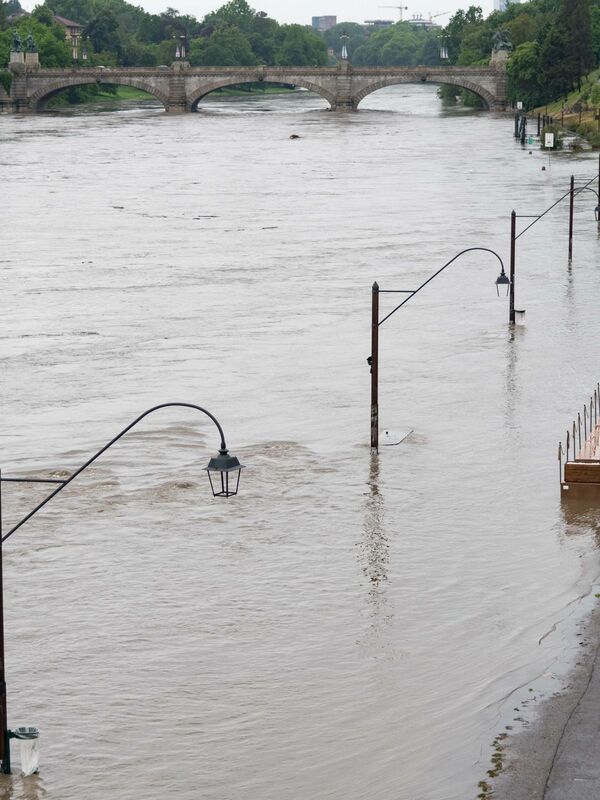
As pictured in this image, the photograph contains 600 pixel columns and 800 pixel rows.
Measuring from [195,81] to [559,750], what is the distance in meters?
150

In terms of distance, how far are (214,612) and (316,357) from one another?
18717mm

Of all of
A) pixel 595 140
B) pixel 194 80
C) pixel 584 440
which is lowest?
pixel 584 440

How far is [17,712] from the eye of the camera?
799 inches

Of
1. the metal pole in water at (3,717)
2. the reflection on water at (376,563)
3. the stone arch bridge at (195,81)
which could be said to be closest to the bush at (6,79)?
the stone arch bridge at (195,81)

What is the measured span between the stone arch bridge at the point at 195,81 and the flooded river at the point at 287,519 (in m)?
97.2

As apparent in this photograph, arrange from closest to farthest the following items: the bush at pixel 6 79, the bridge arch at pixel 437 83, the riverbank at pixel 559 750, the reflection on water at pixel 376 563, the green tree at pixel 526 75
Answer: the riverbank at pixel 559 750, the reflection on water at pixel 376 563, the green tree at pixel 526 75, the bridge arch at pixel 437 83, the bush at pixel 6 79

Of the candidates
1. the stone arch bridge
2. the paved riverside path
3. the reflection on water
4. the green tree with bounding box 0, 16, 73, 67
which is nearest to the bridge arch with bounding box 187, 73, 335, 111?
the stone arch bridge

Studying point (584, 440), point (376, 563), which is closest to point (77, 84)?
point (584, 440)

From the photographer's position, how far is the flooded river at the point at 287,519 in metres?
19.6

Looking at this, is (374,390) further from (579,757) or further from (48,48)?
(48,48)

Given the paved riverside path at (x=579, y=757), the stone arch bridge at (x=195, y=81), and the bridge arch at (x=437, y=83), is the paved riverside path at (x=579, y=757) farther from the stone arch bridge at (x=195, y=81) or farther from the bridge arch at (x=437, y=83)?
the stone arch bridge at (x=195, y=81)

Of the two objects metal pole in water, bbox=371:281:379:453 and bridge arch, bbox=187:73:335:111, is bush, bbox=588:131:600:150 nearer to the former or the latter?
bridge arch, bbox=187:73:335:111

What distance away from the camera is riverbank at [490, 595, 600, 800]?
1692cm

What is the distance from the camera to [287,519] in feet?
92.6
